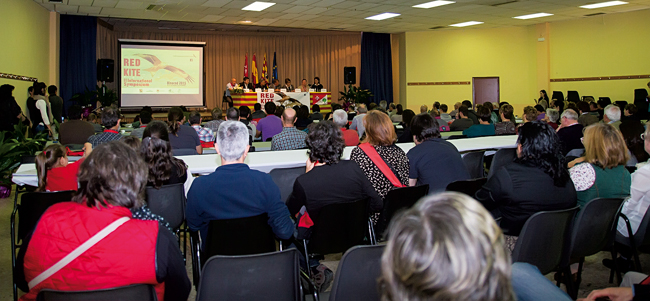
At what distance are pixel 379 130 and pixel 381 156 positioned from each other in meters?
0.19

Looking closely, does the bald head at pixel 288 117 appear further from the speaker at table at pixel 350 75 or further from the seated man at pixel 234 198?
the speaker at table at pixel 350 75

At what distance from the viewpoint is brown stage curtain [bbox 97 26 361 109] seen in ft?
53.6

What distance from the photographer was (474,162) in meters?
4.50

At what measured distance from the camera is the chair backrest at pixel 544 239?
214 centimetres

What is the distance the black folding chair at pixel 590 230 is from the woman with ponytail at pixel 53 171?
2.98 meters

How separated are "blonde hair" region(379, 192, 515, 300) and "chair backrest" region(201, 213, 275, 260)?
1.41 m

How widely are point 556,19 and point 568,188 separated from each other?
40.4ft

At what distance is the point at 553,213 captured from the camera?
85.0 inches

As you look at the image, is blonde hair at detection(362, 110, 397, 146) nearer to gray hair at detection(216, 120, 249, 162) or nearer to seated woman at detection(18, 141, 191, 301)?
gray hair at detection(216, 120, 249, 162)

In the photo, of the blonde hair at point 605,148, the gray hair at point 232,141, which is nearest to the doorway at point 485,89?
the blonde hair at point 605,148

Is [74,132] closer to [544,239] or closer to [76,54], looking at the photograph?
[544,239]

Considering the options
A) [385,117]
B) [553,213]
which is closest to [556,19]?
[385,117]

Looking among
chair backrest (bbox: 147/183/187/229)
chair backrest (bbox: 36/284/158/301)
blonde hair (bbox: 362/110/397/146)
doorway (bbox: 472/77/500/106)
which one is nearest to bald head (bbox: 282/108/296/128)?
blonde hair (bbox: 362/110/397/146)

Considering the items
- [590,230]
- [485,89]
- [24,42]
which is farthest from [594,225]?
[485,89]
